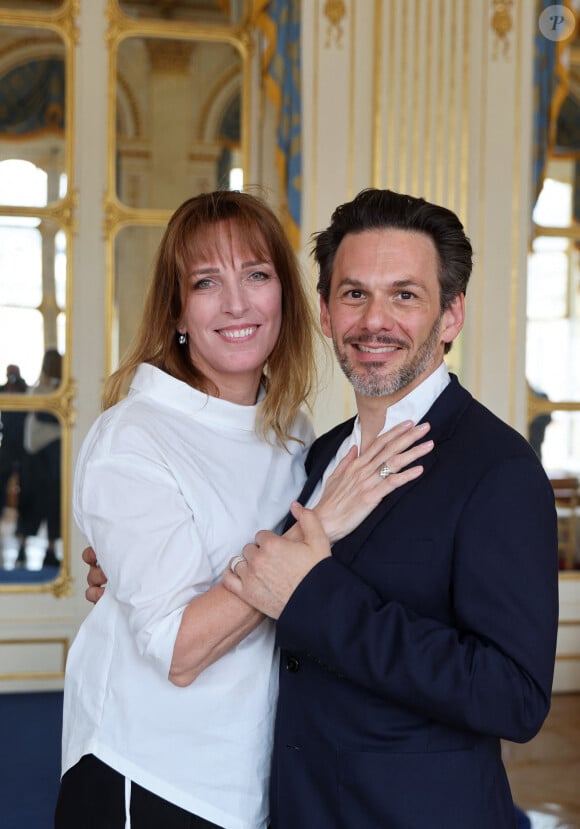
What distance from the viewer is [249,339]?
1728 millimetres

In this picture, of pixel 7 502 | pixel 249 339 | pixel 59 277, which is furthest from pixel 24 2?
pixel 249 339

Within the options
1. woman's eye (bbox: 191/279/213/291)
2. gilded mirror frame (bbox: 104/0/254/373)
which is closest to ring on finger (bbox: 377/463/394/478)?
woman's eye (bbox: 191/279/213/291)

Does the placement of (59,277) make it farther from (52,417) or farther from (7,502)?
(7,502)

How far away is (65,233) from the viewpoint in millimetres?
4137

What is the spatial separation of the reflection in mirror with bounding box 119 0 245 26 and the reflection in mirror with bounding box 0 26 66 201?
0.37 metres

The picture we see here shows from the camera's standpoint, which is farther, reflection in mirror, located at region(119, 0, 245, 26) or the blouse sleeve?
reflection in mirror, located at region(119, 0, 245, 26)

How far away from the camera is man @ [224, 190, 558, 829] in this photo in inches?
50.1

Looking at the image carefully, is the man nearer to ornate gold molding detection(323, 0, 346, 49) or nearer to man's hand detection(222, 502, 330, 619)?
man's hand detection(222, 502, 330, 619)

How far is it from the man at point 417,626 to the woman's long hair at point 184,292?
10.2 inches

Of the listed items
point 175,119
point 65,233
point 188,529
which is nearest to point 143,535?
point 188,529

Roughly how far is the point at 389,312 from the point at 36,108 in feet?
10.1

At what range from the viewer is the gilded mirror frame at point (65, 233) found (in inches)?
161

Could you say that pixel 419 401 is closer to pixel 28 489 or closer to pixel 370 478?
pixel 370 478

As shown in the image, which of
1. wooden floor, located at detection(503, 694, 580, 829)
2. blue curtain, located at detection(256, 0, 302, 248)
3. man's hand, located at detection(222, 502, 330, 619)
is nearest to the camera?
man's hand, located at detection(222, 502, 330, 619)
